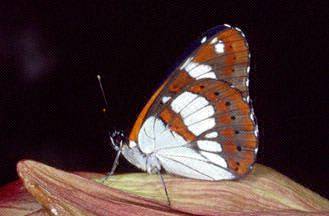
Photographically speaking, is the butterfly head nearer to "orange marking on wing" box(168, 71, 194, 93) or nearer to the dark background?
"orange marking on wing" box(168, 71, 194, 93)

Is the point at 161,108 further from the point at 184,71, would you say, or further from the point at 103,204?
the point at 103,204

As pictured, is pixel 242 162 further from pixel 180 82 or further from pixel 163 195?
pixel 163 195

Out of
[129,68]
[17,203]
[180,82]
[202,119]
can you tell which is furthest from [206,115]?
[129,68]

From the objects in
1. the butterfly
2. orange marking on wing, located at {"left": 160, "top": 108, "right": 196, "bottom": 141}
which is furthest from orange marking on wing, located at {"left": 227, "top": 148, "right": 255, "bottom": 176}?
orange marking on wing, located at {"left": 160, "top": 108, "right": 196, "bottom": 141}

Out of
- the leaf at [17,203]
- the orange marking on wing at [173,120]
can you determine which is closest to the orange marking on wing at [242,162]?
the orange marking on wing at [173,120]

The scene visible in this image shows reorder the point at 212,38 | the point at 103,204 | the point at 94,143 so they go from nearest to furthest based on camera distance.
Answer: the point at 103,204
the point at 212,38
the point at 94,143

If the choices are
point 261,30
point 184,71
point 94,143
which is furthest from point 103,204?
point 261,30

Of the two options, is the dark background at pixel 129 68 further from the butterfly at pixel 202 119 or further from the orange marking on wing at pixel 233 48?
the orange marking on wing at pixel 233 48
